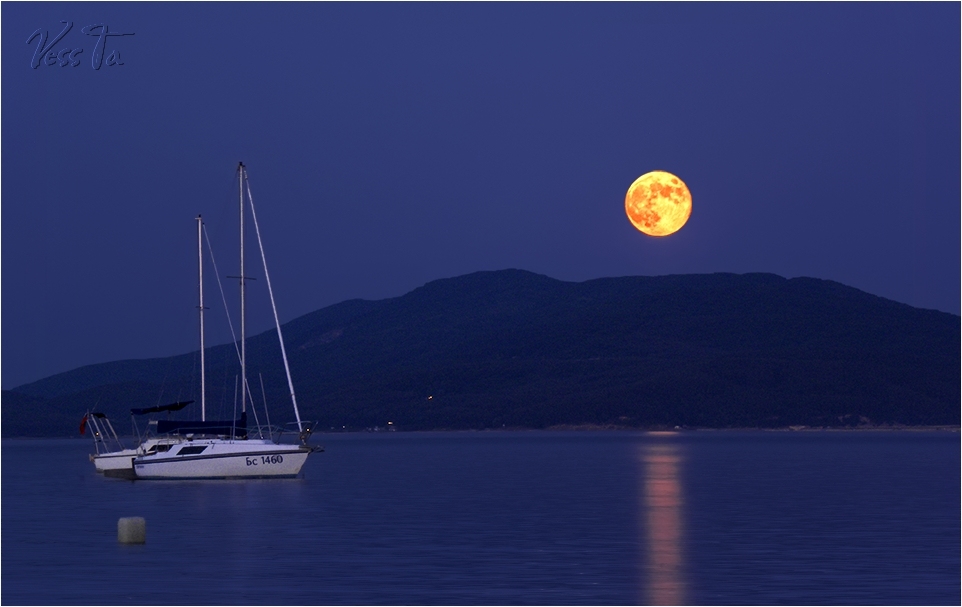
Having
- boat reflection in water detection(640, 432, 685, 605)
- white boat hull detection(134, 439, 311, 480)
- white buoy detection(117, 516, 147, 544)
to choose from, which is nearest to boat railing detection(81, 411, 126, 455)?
white boat hull detection(134, 439, 311, 480)

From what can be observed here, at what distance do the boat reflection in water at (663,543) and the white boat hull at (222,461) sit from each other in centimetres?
1472

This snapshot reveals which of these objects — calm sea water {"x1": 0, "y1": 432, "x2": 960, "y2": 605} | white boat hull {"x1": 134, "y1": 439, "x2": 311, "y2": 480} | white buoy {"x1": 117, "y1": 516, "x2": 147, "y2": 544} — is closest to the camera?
calm sea water {"x1": 0, "y1": 432, "x2": 960, "y2": 605}

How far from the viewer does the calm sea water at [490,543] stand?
24703 millimetres

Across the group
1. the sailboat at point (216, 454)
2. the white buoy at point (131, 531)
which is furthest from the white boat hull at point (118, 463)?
the white buoy at point (131, 531)

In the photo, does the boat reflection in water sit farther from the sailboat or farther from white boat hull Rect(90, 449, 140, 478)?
white boat hull Rect(90, 449, 140, 478)

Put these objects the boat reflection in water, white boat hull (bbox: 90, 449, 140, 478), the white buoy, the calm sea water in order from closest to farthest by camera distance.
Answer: the boat reflection in water, the calm sea water, the white buoy, white boat hull (bbox: 90, 449, 140, 478)

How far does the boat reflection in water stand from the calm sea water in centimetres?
7

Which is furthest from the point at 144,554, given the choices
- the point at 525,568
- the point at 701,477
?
the point at 701,477

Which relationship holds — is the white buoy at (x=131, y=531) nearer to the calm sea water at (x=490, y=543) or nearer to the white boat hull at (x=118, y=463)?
the calm sea water at (x=490, y=543)

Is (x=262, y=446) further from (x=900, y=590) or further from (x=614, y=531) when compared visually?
(x=900, y=590)

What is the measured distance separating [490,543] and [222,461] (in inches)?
1165

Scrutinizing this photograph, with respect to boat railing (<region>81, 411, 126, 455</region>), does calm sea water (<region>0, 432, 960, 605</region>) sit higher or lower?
lower

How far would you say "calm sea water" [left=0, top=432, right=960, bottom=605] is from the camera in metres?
24.7

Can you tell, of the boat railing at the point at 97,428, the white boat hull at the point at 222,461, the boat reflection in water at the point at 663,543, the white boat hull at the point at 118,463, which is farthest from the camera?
the boat railing at the point at 97,428
